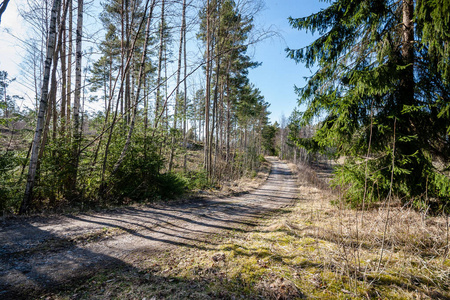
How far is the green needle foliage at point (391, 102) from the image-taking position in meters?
4.18

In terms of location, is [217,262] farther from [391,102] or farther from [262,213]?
[391,102]

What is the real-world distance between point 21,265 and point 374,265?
4.51 metres

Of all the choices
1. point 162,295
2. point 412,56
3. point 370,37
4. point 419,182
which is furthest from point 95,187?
point 412,56

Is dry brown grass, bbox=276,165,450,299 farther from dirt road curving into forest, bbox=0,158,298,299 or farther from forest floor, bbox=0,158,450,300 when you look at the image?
dirt road curving into forest, bbox=0,158,298,299

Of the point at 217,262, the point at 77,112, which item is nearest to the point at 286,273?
the point at 217,262

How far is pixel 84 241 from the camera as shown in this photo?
330 centimetres

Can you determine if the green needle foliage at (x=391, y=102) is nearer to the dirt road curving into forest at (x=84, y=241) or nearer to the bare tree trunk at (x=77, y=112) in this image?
the dirt road curving into forest at (x=84, y=241)

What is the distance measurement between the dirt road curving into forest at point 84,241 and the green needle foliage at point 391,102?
11.2ft

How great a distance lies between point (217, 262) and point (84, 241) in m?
2.47

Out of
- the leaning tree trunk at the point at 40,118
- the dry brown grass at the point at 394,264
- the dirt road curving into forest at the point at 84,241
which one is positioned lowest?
the dirt road curving into forest at the point at 84,241

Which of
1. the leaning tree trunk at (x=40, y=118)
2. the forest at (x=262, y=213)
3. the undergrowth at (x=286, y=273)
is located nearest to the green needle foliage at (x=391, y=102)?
the forest at (x=262, y=213)

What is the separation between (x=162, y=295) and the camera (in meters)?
1.94

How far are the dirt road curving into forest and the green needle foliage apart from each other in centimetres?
343

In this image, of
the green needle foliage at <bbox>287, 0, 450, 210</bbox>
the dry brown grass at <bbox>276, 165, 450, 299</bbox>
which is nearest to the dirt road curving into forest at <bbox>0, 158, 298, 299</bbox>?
the dry brown grass at <bbox>276, 165, 450, 299</bbox>
